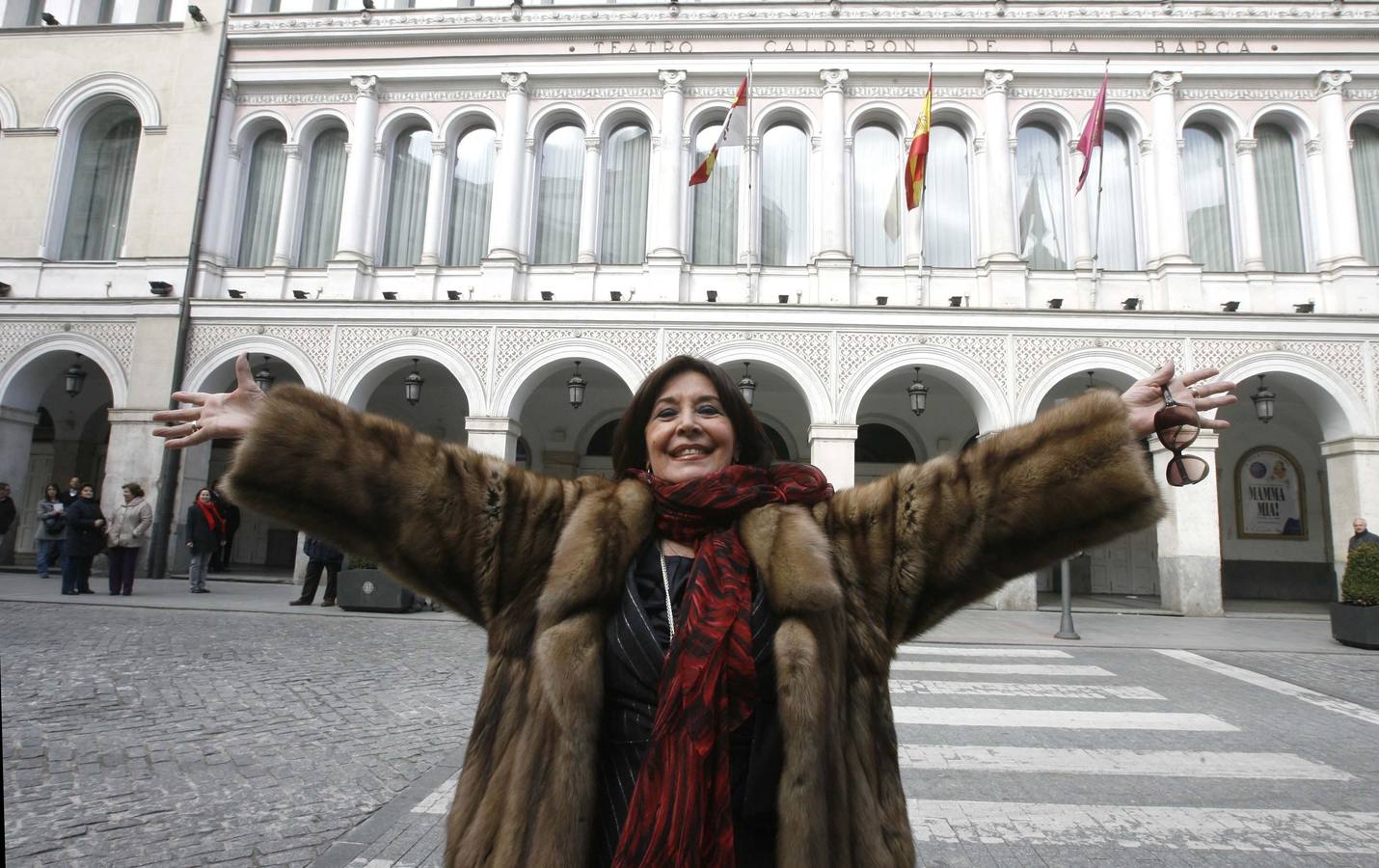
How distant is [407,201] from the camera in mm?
17250

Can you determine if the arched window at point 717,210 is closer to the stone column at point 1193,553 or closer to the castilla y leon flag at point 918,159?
the castilla y leon flag at point 918,159

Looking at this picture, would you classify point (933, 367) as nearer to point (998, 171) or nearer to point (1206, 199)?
point (998, 171)

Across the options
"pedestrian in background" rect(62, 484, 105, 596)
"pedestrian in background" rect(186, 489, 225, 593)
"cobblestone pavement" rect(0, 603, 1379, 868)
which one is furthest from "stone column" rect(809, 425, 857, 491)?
"pedestrian in background" rect(62, 484, 105, 596)

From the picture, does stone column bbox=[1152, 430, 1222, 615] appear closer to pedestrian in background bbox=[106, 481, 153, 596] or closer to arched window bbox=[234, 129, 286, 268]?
pedestrian in background bbox=[106, 481, 153, 596]

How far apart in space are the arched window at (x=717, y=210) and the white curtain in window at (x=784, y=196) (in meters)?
0.66

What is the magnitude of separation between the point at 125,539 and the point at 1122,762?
1398 cm

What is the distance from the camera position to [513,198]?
16312 mm

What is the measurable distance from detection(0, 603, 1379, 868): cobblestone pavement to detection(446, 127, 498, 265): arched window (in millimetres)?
10591

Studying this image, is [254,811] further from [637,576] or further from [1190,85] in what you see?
[1190,85]

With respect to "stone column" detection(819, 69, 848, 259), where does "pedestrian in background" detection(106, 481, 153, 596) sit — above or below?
below

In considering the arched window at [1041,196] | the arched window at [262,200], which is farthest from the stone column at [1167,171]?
the arched window at [262,200]

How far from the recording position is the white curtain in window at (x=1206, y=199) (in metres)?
15.8

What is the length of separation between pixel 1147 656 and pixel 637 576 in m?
9.58

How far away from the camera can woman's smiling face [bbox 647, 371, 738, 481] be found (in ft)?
6.91
